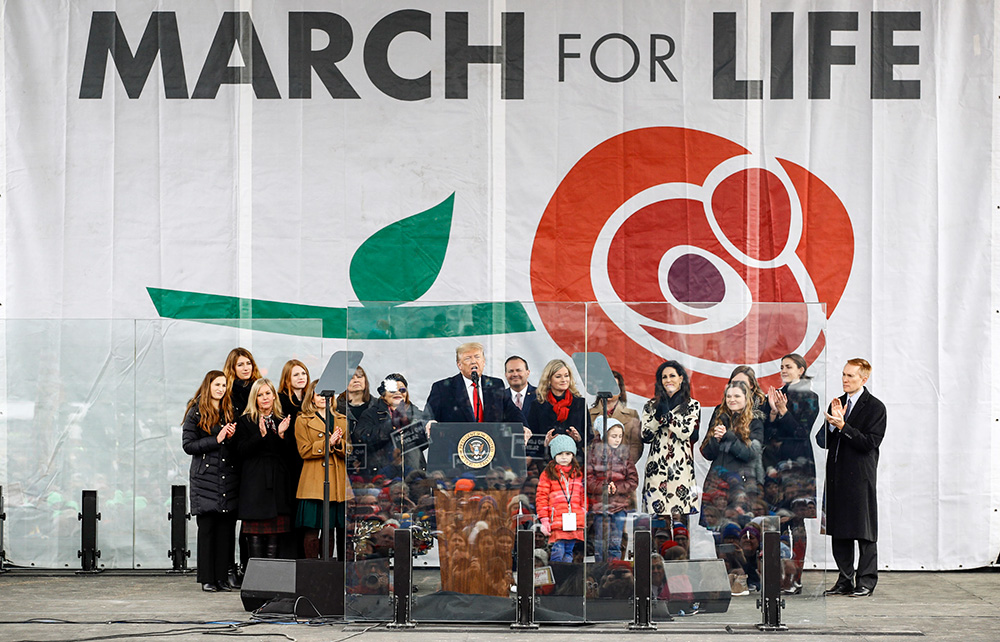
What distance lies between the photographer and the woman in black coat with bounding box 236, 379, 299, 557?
7.55 metres

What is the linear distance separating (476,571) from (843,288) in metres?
4.11

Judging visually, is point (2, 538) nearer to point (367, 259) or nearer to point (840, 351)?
point (367, 259)

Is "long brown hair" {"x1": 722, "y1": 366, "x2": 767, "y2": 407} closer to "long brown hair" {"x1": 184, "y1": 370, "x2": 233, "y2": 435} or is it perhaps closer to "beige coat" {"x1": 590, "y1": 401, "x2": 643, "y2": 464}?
"beige coat" {"x1": 590, "y1": 401, "x2": 643, "y2": 464}

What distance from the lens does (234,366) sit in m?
7.93

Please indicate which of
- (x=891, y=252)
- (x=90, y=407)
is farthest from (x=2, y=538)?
(x=891, y=252)

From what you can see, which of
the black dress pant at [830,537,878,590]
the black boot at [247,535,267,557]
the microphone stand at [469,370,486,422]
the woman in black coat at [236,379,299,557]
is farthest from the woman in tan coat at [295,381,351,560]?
the black dress pant at [830,537,878,590]

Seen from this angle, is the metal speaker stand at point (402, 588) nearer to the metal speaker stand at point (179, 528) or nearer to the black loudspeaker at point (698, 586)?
the black loudspeaker at point (698, 586)

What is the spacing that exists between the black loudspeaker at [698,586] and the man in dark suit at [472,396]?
1.31 m

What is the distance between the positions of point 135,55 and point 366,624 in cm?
518

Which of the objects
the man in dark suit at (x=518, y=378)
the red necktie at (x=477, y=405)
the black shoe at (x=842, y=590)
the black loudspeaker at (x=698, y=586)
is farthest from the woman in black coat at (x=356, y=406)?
the black shoe at (x=842, y=590)

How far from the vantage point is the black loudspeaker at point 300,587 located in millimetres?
6781

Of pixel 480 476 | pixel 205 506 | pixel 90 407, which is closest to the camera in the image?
pixel 480 476

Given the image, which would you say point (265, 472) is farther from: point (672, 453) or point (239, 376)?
point (672, 453)

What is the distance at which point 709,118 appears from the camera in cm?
902
